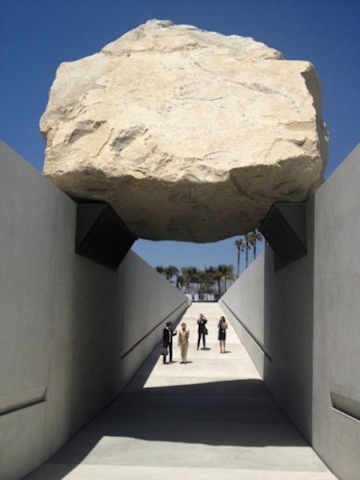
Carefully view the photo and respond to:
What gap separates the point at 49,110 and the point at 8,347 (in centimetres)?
383

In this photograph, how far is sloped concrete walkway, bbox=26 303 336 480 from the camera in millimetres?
6543

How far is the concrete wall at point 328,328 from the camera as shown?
582 centimetres

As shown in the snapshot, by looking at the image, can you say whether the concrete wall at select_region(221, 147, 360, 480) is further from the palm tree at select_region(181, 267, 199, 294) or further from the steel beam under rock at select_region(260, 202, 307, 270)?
the palm tree at select_region(181, 267, 199, 294)

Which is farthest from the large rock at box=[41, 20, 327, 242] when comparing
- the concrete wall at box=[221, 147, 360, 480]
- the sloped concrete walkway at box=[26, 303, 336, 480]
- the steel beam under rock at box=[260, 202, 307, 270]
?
the sloped concrete walkway at box=[26, 303, 336, 480]

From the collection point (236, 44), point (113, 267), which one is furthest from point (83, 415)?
point (236, 44)

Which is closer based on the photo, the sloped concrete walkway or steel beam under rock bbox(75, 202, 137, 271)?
the sloped concrete walkway

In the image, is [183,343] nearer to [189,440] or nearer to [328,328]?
[189,440]

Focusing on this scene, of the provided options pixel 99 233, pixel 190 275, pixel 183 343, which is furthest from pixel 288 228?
pixel 190 275

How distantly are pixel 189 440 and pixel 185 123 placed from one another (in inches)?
192

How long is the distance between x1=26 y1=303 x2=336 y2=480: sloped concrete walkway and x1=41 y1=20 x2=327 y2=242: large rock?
3.80m

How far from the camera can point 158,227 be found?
10398mm

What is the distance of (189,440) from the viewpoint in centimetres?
809

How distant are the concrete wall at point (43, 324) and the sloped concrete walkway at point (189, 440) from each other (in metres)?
0.44

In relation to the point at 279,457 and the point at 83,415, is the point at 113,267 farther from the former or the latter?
the point at 279,457
